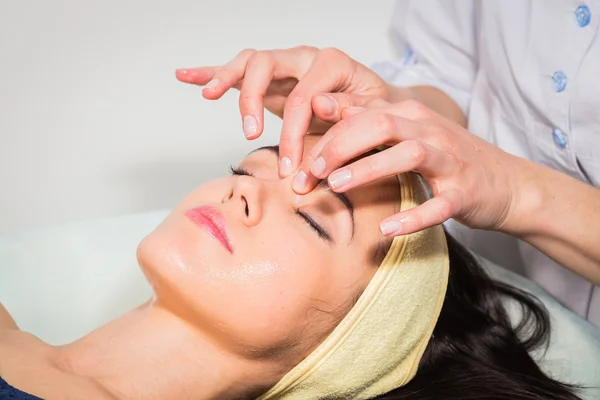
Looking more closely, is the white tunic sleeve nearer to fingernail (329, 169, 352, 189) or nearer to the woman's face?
the woman's face

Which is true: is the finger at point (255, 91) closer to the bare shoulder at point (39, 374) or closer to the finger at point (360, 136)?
the finger at point (360, 136)

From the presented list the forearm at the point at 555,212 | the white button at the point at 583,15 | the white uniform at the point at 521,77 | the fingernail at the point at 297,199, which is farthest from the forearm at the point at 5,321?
the white button at the point at 583,15

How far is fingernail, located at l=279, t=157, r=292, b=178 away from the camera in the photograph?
111cm

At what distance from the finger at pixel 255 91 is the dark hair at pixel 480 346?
52 cm

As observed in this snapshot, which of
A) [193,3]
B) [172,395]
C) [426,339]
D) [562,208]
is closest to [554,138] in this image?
[562,208]

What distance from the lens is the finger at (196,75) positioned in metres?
1.21

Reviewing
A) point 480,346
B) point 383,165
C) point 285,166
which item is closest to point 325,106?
point 285,166

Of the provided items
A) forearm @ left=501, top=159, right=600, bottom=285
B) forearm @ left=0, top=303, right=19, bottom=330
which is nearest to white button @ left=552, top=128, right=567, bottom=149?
forearm @ left=501, top=159, right=600, bottom=285

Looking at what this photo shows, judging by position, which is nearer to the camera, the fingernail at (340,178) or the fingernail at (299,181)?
the fingernail at (340,178)

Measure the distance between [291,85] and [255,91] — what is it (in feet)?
0.65

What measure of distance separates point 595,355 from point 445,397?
0.41m

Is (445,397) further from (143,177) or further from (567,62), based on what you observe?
(143,177)

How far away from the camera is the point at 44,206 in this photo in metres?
1.95

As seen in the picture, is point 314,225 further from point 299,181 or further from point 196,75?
point 196,75
